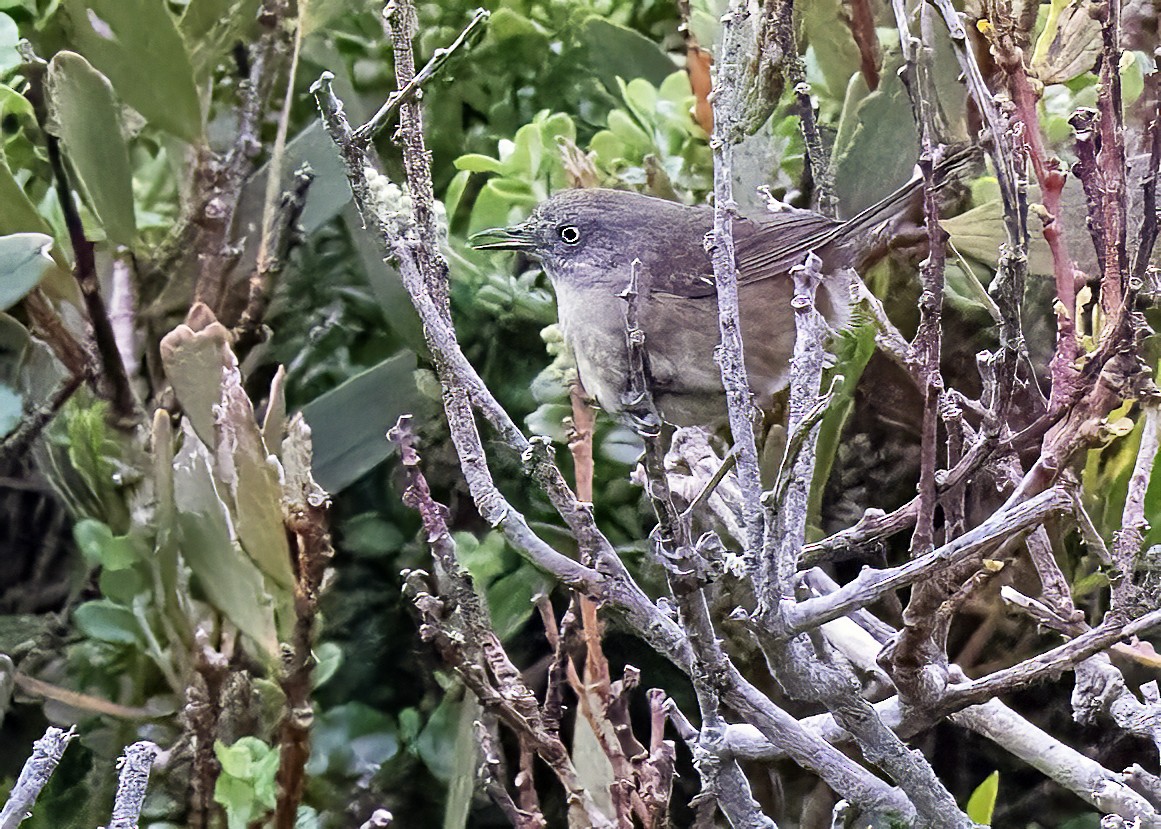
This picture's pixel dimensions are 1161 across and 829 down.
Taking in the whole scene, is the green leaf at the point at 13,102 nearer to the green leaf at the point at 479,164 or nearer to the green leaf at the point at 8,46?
the green leaf at the point at 8,46

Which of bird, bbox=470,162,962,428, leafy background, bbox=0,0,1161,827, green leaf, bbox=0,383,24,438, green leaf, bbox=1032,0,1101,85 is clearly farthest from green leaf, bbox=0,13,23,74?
green leaf, bbox=1032,0,1101,85

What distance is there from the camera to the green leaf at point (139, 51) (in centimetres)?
72

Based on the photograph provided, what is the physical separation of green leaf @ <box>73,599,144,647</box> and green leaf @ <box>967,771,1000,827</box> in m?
0.50

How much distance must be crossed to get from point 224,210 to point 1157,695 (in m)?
0.64

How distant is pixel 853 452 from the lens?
647 mm

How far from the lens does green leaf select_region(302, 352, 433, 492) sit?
0.72 meters

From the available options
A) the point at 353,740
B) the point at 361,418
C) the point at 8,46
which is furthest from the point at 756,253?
the point at 8,46

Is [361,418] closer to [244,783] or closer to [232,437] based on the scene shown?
[232,437]

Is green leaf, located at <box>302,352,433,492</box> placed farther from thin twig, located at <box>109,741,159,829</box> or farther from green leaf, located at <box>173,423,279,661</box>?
thin twig, located at <box>109,741,159,829</box>

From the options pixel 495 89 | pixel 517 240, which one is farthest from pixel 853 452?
pixel 495 89

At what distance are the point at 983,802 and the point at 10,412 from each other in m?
0.63

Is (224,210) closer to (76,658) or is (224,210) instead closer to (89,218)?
(89,218)

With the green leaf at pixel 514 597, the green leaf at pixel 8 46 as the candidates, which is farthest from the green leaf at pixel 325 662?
the green leaf at pixel 8 46

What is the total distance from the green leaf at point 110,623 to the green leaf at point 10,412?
0.13 m
